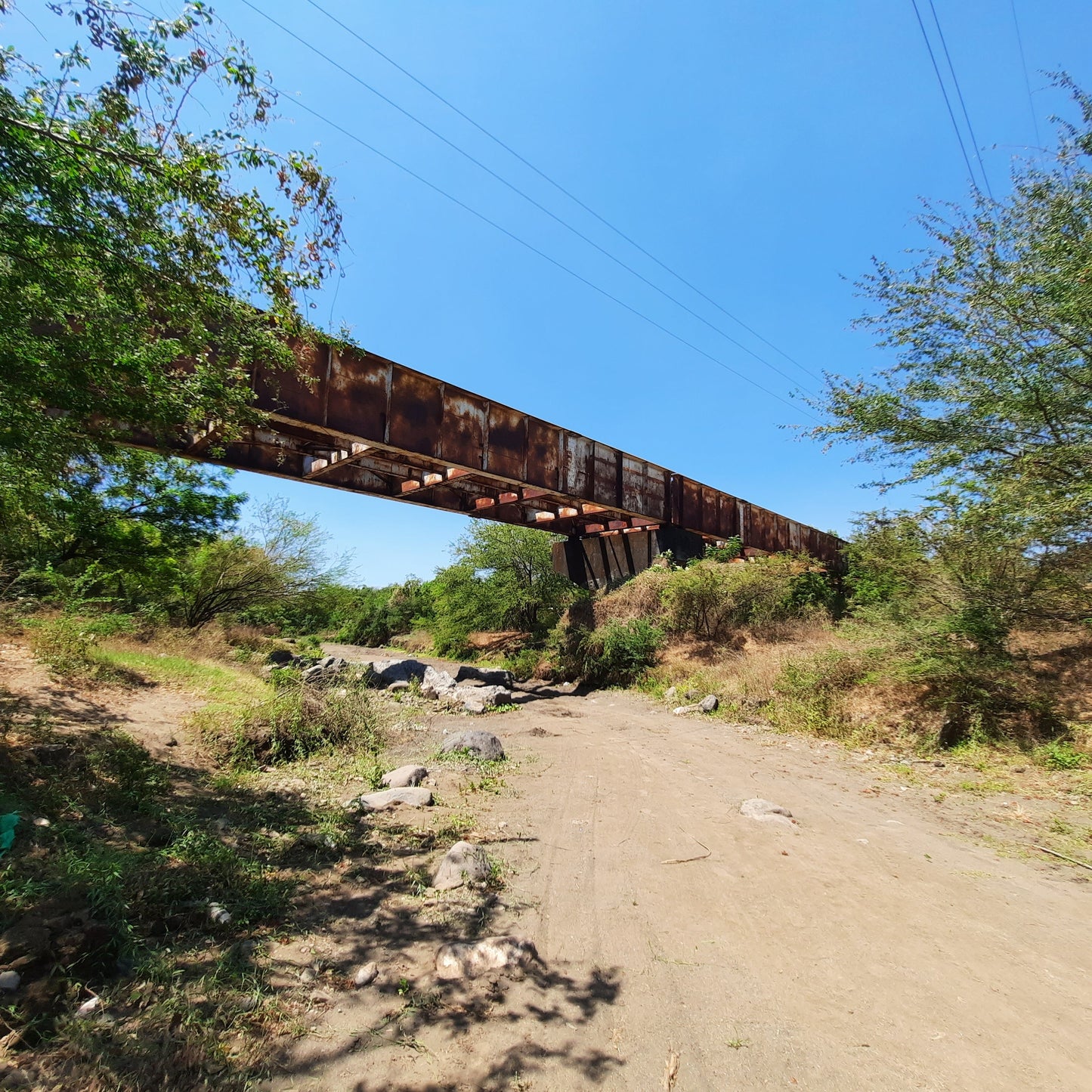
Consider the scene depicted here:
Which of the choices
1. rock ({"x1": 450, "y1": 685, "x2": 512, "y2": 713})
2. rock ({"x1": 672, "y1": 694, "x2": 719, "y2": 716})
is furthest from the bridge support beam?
rock ({"x1": 450, "y1": 685, "x2": 512, "y2": 713})

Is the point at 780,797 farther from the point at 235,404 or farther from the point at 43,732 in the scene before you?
the point at 43,732

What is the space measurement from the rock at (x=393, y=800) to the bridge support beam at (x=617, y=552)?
13202mm

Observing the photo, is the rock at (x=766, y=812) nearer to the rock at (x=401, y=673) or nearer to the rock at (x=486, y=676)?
the rock at (x=401, y=673)

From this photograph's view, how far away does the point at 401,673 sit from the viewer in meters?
14.8

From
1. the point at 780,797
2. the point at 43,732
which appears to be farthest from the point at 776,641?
the point at 43,732

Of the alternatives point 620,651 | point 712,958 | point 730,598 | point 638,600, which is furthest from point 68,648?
point 730,598

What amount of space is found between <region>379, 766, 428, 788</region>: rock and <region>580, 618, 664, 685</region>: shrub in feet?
31.6

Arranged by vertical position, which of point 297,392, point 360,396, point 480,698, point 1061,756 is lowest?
point 480,698

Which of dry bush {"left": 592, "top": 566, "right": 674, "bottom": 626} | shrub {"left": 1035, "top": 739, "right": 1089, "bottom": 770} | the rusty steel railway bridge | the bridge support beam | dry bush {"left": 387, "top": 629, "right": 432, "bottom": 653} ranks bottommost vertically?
dry bush {"left": 387, "top": 629, "right": 432, "bottom": 653}

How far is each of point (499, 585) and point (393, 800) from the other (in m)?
17.0

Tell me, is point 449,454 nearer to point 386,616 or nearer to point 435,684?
point 435,684

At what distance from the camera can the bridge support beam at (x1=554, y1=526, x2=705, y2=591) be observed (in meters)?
18.2

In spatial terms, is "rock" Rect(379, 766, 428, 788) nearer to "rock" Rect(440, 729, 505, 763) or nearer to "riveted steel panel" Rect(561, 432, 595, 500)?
"rock" Rect(440, 729, 505, 763)

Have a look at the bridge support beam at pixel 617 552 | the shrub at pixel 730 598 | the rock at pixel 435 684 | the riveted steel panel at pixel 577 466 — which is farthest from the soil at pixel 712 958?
the bridge support beam at pixel 617 552
